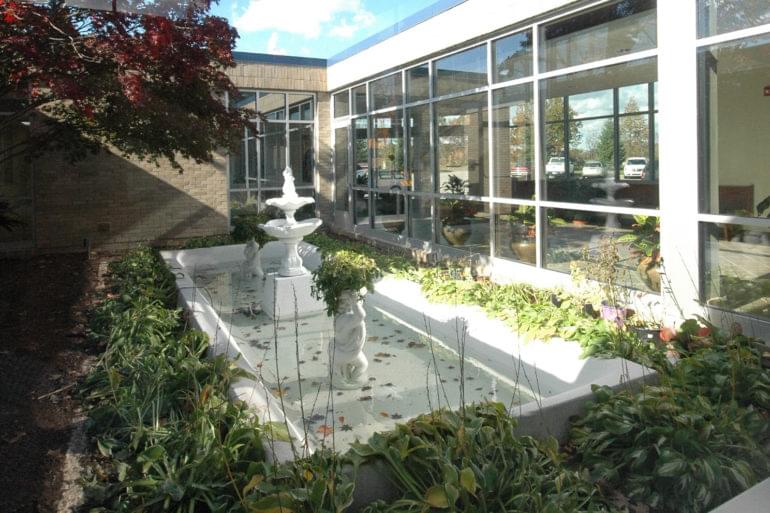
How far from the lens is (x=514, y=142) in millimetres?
8594

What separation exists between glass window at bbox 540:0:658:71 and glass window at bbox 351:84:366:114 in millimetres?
6246

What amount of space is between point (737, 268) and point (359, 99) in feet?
31.8

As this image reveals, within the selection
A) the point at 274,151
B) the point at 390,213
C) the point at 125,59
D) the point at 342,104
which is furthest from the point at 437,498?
the point at 274,151

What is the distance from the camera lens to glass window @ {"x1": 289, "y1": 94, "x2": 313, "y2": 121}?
15.6m

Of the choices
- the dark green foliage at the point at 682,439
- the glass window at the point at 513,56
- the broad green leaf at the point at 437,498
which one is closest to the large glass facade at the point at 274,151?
the glass window at the point at 513,56

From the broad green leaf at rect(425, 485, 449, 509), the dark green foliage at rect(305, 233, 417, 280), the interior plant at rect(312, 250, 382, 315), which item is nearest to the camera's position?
the broad green leaf at rect(425, 485, 449, 509)

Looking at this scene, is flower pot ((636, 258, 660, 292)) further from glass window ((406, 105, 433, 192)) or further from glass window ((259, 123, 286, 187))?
glass window ((259, 123, 286, 187))

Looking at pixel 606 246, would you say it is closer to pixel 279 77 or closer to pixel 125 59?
pixel 125 59

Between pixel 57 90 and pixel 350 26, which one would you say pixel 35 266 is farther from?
pixel 350 26

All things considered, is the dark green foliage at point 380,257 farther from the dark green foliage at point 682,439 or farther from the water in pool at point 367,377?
the dark green foliage at point 682,439

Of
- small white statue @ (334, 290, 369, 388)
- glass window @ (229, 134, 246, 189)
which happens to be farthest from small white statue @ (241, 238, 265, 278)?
glass window @ (229, 134, 246, 189)

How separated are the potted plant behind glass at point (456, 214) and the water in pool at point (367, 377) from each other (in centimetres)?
247

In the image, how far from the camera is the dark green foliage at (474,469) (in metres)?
2.73

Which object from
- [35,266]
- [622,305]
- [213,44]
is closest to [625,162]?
[622,305]
